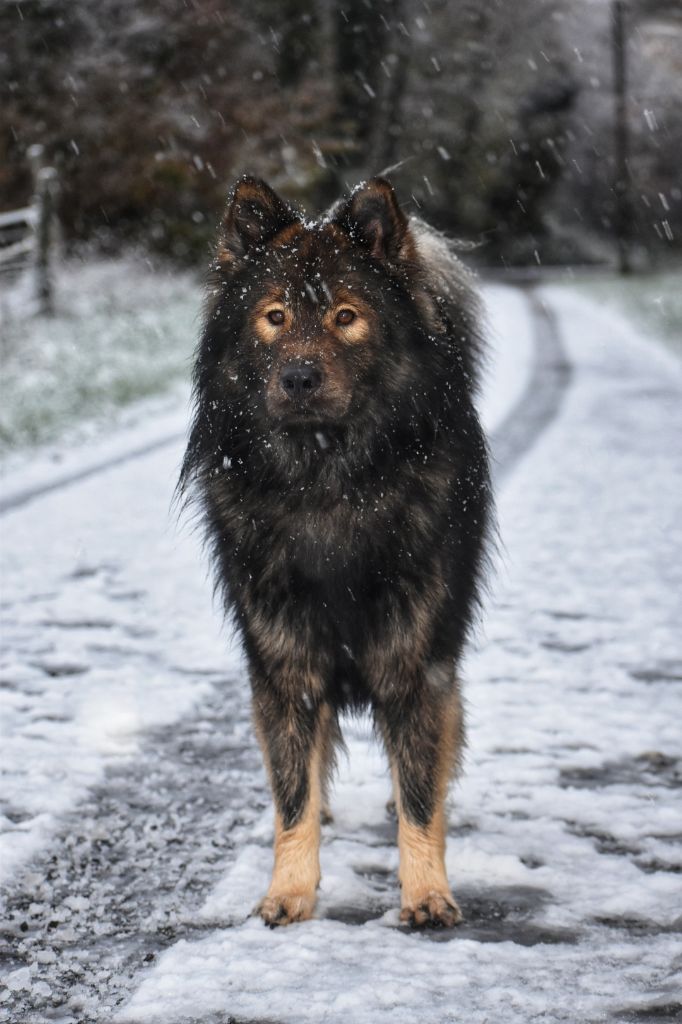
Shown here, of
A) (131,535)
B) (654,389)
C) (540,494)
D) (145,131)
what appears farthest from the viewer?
(145,131)

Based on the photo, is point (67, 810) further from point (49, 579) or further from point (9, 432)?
point (9, 432)

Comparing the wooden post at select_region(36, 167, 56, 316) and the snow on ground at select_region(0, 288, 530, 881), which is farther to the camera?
the wooden post at select_region(36, 167, 56, 316)

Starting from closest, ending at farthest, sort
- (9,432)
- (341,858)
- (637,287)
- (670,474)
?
(341,858) → (670,474) → (9,432) → (637,287)

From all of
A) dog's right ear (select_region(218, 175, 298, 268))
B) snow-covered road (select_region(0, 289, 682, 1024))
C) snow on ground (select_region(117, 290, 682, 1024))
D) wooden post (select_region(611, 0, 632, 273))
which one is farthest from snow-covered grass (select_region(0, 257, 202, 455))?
wooden post (select_region(611, 0, 632, 273))

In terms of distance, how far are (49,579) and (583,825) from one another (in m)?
3.72

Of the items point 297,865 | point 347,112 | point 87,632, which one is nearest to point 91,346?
point 87,632

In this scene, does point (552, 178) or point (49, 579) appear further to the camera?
point (552, 178)

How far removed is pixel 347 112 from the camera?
1442 inches

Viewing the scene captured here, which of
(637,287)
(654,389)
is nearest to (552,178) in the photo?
(637,287)

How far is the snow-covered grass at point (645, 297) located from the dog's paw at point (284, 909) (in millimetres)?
16003

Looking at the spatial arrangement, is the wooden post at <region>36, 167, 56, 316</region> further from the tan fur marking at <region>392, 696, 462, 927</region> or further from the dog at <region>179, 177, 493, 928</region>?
the tan fur marking at <region>392, 696, 462, 927</region>

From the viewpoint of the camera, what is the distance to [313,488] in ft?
10.7

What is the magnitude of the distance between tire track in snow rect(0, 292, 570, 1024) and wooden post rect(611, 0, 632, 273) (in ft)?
121

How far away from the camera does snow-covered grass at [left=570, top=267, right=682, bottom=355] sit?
2043cm
